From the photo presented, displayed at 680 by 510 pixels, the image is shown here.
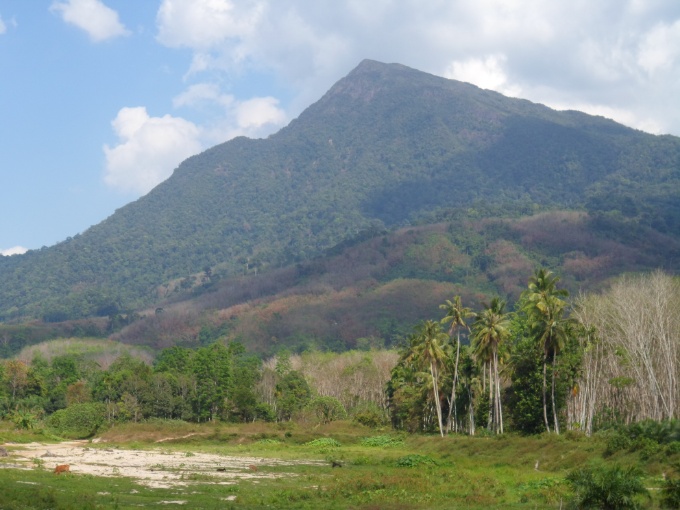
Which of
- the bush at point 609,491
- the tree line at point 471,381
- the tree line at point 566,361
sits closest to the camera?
the bush at point 609,491

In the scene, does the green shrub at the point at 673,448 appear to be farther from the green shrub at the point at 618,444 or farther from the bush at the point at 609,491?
the bush at the point at 609,491

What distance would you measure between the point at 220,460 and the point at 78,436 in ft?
121

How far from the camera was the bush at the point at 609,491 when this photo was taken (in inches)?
1192

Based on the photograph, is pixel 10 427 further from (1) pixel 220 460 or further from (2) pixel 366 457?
(2) pixel 366 457

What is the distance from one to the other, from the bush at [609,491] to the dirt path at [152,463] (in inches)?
845

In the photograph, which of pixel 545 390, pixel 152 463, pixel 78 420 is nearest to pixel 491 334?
pixel 545 390

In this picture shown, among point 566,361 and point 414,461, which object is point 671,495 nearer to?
point 414,461

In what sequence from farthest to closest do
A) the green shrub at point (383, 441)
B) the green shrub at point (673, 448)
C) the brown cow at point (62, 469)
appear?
the green shrub at point (383, 441)
the brown cow at point (62, 469)
the green shrub at point (673, 448)

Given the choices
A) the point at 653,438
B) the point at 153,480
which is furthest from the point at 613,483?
the point at 153,480

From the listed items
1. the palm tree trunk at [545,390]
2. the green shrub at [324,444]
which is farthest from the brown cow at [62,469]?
the palm tree trunk at [545,390]

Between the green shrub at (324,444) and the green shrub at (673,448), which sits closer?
the green shrub at (673,448)

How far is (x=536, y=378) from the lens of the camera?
73.4 m

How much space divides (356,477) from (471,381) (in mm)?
40971

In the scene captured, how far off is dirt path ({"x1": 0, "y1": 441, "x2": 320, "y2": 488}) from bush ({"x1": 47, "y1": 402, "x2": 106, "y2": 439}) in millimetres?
25561
